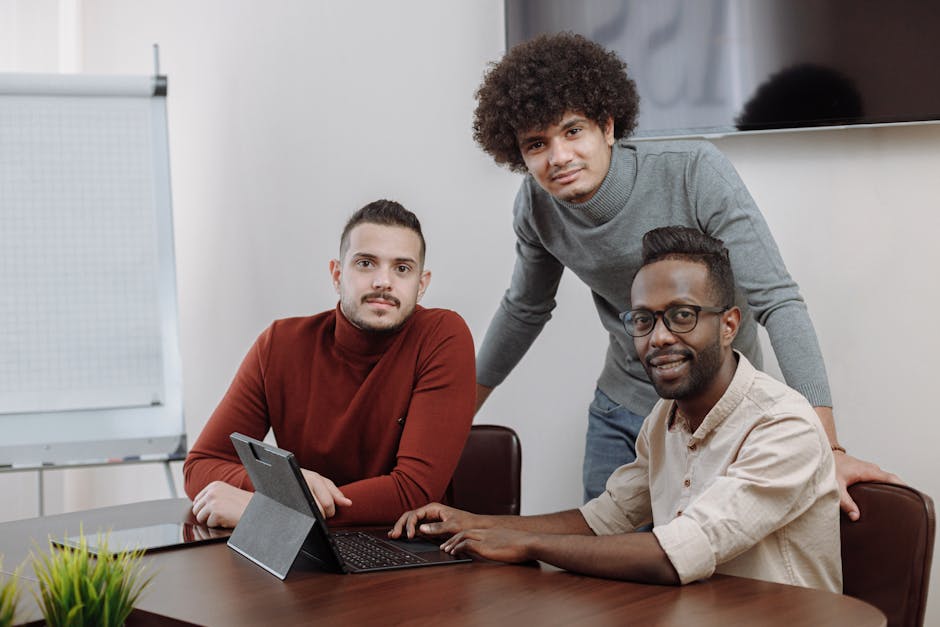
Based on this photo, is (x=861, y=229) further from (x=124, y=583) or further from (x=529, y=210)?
(x=124, y=583)

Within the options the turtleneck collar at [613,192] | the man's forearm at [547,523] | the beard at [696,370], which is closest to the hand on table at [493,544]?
the man's forearm at [547,523]

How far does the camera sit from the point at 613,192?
1942mm

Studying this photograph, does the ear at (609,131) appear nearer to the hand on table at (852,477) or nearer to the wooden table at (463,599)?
the hand on table at (852,477)

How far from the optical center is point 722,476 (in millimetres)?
1361

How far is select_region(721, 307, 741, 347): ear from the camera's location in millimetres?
1470

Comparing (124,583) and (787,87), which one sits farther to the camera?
(787,87)

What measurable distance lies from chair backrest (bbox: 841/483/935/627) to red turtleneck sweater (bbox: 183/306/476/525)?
2.33 ft

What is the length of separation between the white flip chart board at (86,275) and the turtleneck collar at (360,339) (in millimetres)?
1188

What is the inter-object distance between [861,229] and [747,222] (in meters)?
0.64

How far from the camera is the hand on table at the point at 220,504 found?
160 centimetres

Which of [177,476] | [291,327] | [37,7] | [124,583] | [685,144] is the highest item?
[37,7]

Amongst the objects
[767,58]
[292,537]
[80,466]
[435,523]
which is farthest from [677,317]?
[80,466]

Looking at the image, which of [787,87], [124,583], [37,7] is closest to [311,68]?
[37,7]

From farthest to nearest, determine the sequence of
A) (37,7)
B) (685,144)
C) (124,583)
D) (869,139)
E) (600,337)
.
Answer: (37,7), (600,337), (869,139), (685,144), (124,583)
